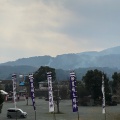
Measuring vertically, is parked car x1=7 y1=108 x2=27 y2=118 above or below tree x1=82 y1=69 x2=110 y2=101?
below

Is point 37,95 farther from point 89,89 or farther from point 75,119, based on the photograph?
point 75,119

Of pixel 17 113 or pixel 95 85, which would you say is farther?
pixel 95 85

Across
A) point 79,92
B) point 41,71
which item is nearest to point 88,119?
point 79,92

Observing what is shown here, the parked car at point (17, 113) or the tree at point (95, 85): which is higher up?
the tree at point (95, 85)

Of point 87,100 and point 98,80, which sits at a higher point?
point 98,80

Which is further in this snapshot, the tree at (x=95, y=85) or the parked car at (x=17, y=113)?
the tree at (x=95, y=85)

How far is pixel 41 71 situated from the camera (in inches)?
3802

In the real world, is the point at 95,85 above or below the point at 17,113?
above

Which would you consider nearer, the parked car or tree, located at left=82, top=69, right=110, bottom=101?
the parked car

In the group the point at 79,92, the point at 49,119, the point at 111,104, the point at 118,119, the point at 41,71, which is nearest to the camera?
the point at 118,119

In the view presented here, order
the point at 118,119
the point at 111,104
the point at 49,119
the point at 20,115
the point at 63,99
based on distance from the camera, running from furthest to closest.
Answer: the point at 63,99, the point at 111,104, the point at 20,115, the point at 49,119, the point at 118,119

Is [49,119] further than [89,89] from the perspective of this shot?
No

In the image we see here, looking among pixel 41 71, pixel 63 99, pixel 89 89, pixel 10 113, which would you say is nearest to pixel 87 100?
pixel 89 89

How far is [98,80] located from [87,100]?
13.4ft
